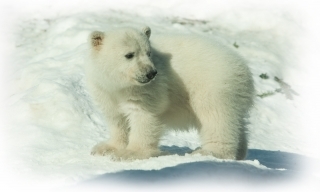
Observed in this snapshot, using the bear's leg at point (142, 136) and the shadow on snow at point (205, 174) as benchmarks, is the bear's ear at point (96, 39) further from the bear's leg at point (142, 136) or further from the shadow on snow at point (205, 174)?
the shadow on snow at point (205, 174)

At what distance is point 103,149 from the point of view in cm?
754

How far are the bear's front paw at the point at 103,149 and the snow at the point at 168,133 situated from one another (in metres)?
0.19

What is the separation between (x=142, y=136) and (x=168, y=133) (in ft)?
7.99

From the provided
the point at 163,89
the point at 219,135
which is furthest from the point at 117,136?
the point at 219,135

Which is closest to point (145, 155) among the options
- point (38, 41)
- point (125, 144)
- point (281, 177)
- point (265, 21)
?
point (125, 144)

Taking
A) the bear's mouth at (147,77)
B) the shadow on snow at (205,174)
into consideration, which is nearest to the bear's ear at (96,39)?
the bear's mouth at (147,77)

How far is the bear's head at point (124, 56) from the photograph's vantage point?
6.86 metres

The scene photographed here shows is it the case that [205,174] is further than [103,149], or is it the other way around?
[103,149]

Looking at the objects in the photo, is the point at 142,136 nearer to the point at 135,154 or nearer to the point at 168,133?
the point at 135,154

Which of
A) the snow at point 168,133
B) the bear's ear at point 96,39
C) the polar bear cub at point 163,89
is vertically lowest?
the snow at point 168,133

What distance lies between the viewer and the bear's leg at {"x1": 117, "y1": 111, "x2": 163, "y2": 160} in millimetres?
7086

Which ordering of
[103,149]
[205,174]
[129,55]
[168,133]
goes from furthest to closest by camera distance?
[168,133], [103,149], [129,55], [205,174]

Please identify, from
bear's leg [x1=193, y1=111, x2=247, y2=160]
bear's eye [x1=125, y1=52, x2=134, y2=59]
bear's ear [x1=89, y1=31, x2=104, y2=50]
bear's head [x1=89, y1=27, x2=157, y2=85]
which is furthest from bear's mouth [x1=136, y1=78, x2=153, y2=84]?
bear's leg [x1=193, y1=111, x2=247, y2=160]

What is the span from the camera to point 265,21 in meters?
A: 16.2
